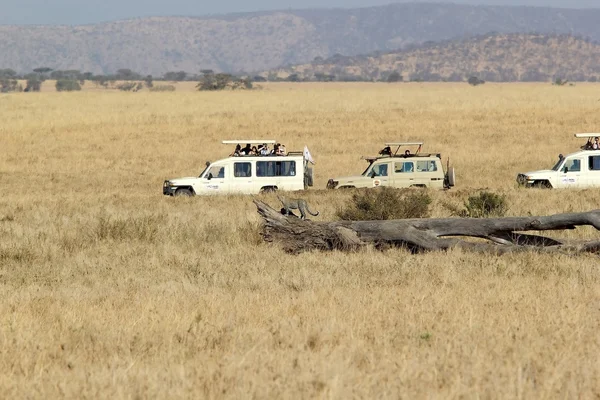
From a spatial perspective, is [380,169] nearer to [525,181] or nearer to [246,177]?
[246,177]

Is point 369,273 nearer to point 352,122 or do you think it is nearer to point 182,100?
point 352,122

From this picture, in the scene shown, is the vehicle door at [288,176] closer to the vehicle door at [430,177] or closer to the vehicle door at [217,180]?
the vehicle door at [217,180]

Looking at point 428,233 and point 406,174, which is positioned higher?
point 428,233

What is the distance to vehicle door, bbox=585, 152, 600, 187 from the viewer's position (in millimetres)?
27625

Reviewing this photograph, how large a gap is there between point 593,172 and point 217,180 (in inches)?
419

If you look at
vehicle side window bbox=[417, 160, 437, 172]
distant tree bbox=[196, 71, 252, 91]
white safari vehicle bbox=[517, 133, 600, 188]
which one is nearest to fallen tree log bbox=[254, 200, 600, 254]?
vehicle side window bbox=[417, 160, 437, 172]

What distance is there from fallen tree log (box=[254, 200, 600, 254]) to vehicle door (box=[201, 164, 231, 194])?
12.7 m

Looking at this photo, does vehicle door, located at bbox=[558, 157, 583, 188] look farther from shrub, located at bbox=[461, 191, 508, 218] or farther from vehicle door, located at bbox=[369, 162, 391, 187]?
shrub, located at bbox=[461, 191, 508, 218]

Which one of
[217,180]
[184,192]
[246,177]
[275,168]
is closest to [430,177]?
[275,168]

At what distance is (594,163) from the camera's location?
27766 millimetres

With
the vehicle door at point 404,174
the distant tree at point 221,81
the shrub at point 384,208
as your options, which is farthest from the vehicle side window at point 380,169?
the distant tree at point 221,81

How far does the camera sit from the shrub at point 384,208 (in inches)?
724

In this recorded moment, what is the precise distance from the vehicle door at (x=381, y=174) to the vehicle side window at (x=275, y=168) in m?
2.27

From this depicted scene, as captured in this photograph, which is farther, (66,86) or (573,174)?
(66,86)
